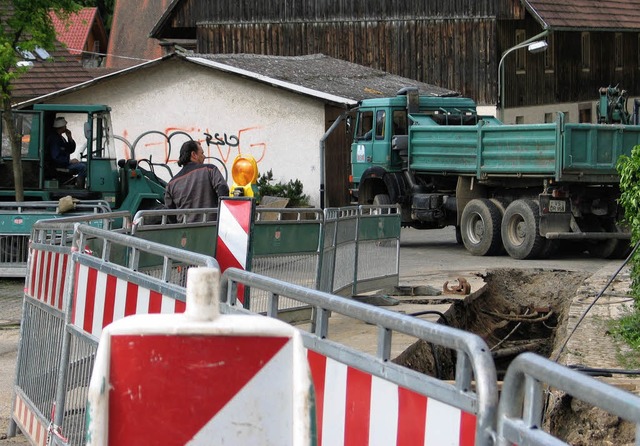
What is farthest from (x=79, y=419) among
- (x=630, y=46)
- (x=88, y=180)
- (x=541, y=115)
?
(x=630, y=46)

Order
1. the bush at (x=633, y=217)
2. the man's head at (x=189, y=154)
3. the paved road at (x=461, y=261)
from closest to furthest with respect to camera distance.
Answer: the bush at (x=633, y=217), the man's head at (x=189, y=154), the paved road at (x=461, y=261)

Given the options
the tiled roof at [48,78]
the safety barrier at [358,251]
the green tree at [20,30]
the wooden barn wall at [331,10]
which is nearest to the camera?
the safety barrier at [358,251]

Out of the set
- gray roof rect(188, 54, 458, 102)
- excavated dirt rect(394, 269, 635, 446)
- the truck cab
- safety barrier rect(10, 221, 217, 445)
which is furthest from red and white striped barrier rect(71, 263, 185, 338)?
gray roof rect(188, 54, 458, 102)

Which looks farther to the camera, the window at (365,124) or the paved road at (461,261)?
the window at (365,124)

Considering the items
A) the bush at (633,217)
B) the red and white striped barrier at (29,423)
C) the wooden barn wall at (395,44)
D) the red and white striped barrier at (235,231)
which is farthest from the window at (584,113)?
the red and white striped barrier at (29,423)

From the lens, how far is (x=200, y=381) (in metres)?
3.31

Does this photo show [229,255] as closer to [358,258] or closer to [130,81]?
[358,258]

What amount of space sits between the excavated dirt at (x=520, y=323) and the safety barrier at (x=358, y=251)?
3.43 ft

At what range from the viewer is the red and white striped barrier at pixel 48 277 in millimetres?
6734

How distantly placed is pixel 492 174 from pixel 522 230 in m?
1.12

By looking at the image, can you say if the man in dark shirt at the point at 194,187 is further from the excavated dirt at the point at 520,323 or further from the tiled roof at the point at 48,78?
the tiled roof at the point at 48,78

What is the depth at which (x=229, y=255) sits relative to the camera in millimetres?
10203

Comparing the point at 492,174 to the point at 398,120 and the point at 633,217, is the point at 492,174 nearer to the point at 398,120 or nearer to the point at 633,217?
the point at 398,120

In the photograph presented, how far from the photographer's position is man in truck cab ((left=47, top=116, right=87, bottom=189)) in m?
19.0
